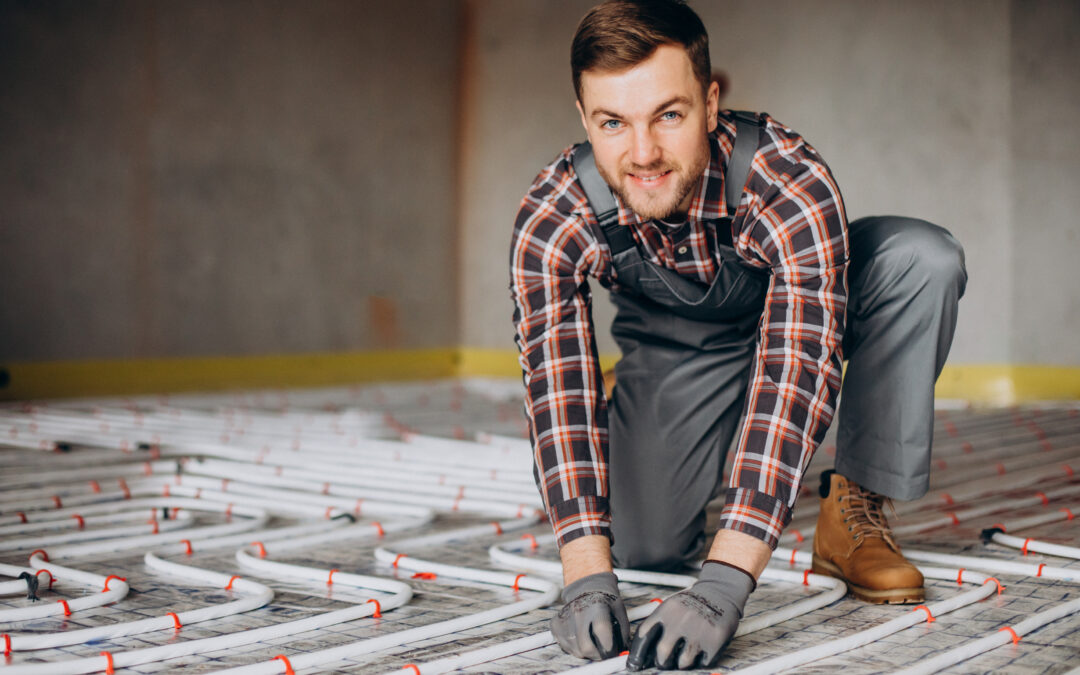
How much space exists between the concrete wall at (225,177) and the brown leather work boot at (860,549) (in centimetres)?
542

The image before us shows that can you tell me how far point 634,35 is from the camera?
1.64m

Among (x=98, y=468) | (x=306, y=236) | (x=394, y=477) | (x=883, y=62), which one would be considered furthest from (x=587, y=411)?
(x=306, y=236)

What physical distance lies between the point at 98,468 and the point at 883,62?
547 cm

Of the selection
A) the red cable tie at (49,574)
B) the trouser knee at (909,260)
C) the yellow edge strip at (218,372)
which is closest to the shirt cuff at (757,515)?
the trouser knee at (909,260)

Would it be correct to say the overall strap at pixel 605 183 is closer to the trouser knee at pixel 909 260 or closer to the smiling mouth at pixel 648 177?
the smiling mouth at pixel 648 177

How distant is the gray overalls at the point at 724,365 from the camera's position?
191 centimetres

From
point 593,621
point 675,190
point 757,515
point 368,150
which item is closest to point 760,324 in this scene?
point 675,190

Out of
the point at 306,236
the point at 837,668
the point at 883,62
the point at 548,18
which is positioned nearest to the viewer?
the point at 837,668

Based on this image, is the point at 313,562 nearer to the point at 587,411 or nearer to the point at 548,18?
the point at 587,411

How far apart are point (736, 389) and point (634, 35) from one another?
93cm

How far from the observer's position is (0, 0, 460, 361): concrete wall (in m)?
6.11

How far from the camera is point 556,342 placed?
180 cm

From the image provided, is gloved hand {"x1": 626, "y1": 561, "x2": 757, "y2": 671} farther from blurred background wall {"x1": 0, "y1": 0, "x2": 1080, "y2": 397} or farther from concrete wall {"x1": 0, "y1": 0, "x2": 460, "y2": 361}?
concrete wall {"x1": 0, "y1": 0, "x2": 460, "y2": 361}

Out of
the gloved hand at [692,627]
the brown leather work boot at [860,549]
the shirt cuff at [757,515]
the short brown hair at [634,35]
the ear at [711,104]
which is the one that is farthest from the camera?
the brown leather work boot at [860,549]
